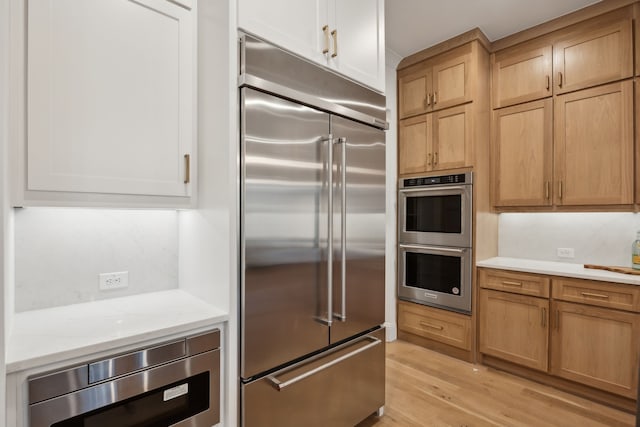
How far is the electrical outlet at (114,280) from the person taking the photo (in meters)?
1.61

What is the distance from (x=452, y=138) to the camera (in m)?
2.95

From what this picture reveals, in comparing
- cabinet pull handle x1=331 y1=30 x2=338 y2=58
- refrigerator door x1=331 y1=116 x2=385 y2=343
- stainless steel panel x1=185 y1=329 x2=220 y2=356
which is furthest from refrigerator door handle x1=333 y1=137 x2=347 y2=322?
stainless steel panel x1=185 y1=329 x2=220 y2=356

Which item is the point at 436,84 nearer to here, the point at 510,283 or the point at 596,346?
the point at 510,283

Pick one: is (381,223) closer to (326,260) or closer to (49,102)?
(326,260)

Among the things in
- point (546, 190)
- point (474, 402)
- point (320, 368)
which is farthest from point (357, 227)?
point (546, 190)

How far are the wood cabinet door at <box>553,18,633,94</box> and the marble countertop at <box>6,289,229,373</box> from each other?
3.01 m

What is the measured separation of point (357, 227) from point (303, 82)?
82cm

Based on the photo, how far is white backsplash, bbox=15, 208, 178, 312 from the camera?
1.44 m

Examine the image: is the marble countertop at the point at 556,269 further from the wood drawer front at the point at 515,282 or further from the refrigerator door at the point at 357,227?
the refrigerator door at the point at 357,227

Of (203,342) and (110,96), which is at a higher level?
(110,96)

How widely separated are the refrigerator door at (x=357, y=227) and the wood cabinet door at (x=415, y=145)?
126cm

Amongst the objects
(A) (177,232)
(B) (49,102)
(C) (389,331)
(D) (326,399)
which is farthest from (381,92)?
(C) (389,331)

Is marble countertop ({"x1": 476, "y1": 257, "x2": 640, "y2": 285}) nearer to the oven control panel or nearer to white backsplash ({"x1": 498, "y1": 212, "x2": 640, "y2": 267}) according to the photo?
white backsplash ({"x1": 498, "y1": 212, "x2": 640, "y2": 267})

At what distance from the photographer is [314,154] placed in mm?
1643
